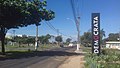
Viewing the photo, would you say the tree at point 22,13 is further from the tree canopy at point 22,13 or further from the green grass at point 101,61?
the green grass at point 101,61

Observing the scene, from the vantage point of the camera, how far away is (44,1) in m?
43.0

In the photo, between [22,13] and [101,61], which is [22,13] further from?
[101,61]

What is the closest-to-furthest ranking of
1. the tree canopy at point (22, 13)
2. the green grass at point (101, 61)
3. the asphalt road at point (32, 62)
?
the green grass at point (101, 61), the asphalt road at point (32, 62), the tree canopy at point (22, 13)

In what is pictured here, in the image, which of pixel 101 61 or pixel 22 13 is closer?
pixel 101 61

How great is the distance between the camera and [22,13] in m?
37.3

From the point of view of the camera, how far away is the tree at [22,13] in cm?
3506

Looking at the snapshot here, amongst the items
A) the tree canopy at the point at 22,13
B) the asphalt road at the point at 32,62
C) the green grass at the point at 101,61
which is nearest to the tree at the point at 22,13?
the tree canopy at the point at 22,13

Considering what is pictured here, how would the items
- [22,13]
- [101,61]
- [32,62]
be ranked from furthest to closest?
[22,13] < [32,62] < [101,61]

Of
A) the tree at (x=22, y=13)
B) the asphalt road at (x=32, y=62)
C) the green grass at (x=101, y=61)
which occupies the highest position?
the tree at (x=22, y=13)

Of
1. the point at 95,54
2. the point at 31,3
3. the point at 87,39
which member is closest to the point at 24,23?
the point at 31,3

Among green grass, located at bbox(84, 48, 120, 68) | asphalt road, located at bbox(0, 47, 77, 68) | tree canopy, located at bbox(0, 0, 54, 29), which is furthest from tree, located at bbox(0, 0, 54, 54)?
green grass, located at bbox(84, 48, 120, 68)

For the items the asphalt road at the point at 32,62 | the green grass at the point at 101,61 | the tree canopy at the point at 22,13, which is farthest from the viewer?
the tree canopy at the point at 22,13

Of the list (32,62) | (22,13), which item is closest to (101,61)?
(32,62)

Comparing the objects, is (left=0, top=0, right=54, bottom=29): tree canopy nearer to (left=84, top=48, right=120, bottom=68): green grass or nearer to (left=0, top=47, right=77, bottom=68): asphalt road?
(left=0, top=47, right=77, bottom=68): asphalt road
